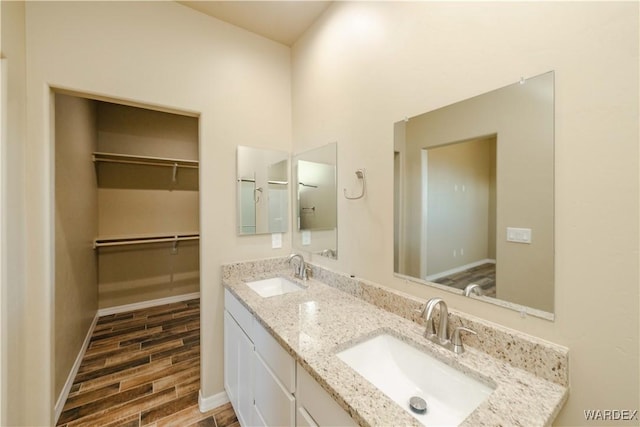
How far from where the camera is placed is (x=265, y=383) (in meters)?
A: 1.18

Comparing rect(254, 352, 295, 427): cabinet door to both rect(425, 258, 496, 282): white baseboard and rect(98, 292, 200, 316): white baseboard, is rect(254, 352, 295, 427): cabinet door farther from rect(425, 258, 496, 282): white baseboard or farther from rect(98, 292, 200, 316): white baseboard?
rect(98, 292, 200, 316): white baseboard

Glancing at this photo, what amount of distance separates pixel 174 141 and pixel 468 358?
4011mm

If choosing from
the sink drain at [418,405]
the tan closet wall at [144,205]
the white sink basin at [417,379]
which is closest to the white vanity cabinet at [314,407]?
the white sink basin at [417,379]

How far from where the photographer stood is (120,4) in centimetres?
152

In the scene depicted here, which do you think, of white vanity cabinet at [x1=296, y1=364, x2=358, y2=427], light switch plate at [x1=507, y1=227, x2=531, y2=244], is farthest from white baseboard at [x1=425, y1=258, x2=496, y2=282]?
white vanity cabinet at [x1=296, y1=364, x2=358, y2=427]

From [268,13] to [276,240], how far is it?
1648 mm

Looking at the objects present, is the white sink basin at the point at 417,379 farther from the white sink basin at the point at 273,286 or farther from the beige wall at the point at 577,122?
the white sink basin at the point at 273,286

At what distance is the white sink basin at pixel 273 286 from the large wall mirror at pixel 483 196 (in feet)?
2.92

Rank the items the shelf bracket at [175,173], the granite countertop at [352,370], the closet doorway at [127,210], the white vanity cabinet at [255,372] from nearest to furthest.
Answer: the granite countertop at [352,370], the white vanity cabinet at [255,372], the closet doorway at [127,210], the shelf bracket at [175,173]

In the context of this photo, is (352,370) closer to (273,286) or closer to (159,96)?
(273,286)

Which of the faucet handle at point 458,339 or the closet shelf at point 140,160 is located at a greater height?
the closet shelf at point 140,160

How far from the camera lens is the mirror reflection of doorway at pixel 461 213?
3.09 feet

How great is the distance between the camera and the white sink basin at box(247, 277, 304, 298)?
1818 millimetres
